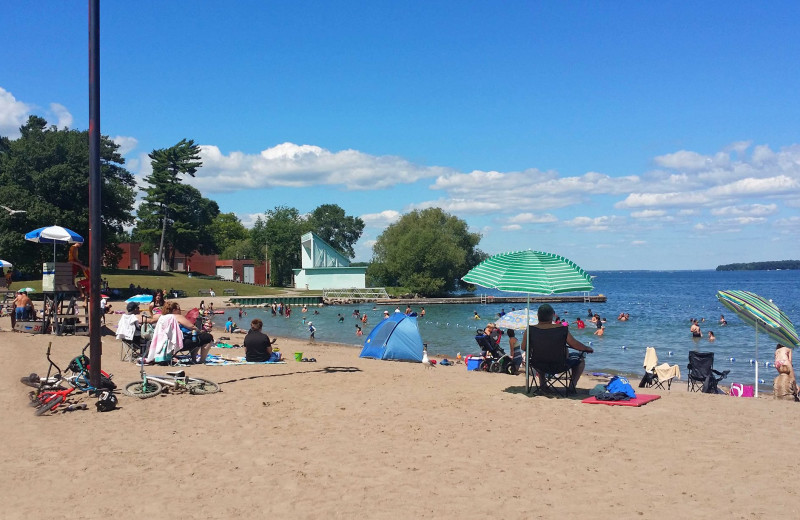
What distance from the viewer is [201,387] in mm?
9992

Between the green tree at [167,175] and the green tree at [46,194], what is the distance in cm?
1875

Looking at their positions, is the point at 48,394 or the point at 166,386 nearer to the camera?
the point at 48,394

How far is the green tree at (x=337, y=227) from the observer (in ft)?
437

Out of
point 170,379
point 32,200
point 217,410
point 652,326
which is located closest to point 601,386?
point 217,410

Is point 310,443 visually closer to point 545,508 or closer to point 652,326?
point 545,508

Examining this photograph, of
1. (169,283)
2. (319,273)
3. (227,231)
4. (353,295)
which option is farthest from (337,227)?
(169,283)

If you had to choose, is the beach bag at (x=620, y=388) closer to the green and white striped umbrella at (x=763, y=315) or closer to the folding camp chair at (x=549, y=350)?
the folding camp chair at (x=549, y=350)

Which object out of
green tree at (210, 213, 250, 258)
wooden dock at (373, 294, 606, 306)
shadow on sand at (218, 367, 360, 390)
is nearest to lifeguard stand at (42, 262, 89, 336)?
shadow on sand at (218, 367, 360, 390)

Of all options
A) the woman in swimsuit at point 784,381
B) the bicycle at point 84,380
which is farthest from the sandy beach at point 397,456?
the woman in swimsuit at point 784,381

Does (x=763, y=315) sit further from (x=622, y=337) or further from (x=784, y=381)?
(x=622, y=337)

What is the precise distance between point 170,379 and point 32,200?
44576mm

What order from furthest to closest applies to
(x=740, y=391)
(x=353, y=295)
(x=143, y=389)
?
(x=353, y=295), (x=740, y=391), (x=143, y=389)

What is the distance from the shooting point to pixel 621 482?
6.10 m

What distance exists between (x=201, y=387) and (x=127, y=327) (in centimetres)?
368
